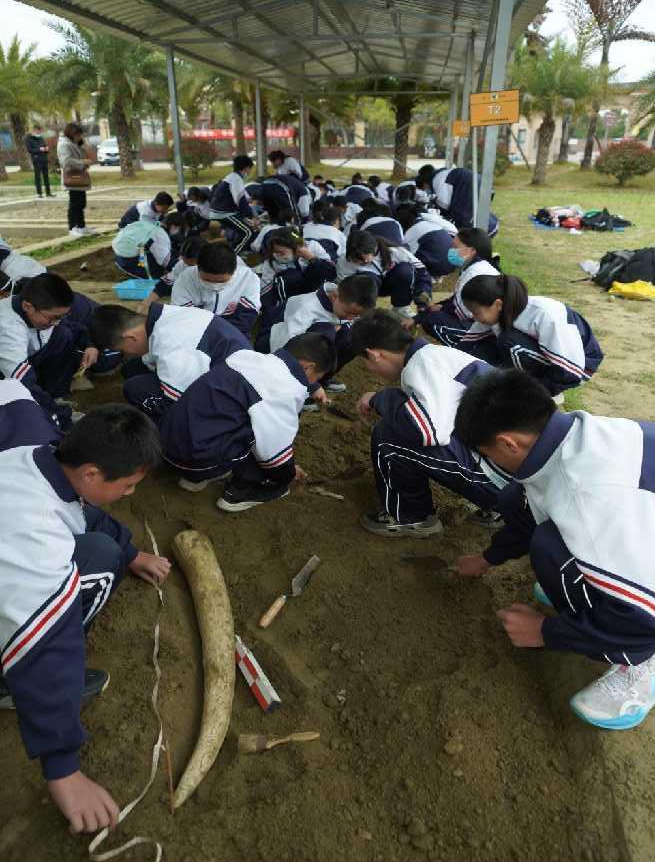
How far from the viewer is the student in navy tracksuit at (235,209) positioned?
27.1 feet

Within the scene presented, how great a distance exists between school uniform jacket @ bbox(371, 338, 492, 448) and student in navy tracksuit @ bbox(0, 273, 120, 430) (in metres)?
1.92

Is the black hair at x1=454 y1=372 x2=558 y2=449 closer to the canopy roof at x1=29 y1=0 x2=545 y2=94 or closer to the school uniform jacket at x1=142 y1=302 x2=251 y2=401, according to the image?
the school uniform jacket at x1=142 y1=302 x2=251 y2=401

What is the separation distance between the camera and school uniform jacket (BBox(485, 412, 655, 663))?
4.96 feet

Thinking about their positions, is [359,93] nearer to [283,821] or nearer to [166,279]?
[166,279]

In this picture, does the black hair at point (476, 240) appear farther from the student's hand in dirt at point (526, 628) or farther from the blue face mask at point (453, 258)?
the student's hand in dirt at point (526, 628)

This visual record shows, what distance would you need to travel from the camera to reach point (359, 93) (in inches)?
628

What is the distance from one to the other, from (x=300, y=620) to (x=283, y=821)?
2.63 feet

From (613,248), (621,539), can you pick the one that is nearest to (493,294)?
(621,539)

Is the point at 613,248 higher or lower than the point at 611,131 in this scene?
lower

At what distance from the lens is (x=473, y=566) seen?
2.52 metres

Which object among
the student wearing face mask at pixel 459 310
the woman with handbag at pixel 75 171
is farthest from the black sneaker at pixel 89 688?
the woman with handbag at pixel 75 171

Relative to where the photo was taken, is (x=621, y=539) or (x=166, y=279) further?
(x=166, y=279)

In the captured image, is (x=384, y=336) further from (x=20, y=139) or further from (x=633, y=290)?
(x=20, y=139)

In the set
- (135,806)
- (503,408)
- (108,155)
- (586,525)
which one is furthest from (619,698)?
(108,155)
